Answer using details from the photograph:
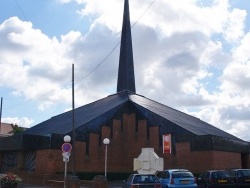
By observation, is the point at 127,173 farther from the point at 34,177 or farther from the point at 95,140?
the point at 34,177

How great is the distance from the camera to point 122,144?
123 feet

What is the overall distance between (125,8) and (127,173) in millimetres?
26495

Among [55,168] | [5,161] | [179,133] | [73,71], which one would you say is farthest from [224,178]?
[5,161]

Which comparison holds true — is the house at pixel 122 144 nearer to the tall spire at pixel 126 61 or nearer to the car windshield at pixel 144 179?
the tall spire at pixel 126 61

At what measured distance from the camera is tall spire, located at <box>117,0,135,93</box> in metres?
48.6

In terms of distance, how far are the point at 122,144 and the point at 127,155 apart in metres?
1.27

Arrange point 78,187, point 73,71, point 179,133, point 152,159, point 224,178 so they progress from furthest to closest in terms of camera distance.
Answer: point 179,133, point 73,71, point 152,159, point 78,187, point 224,178

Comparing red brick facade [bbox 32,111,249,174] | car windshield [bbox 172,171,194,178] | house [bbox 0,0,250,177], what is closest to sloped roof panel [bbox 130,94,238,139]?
house [bbox 0,0,250,177]

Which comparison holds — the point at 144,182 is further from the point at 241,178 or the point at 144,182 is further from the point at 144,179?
the point at 241,178

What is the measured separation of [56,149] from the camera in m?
32.2

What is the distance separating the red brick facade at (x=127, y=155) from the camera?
31797 millimetres

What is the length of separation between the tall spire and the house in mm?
8033

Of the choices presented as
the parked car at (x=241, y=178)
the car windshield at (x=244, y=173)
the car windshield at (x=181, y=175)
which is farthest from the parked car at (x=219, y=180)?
the car windshield at (x=181, y=175)

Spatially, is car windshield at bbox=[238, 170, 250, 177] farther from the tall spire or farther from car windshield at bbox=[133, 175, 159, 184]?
the tall spire
